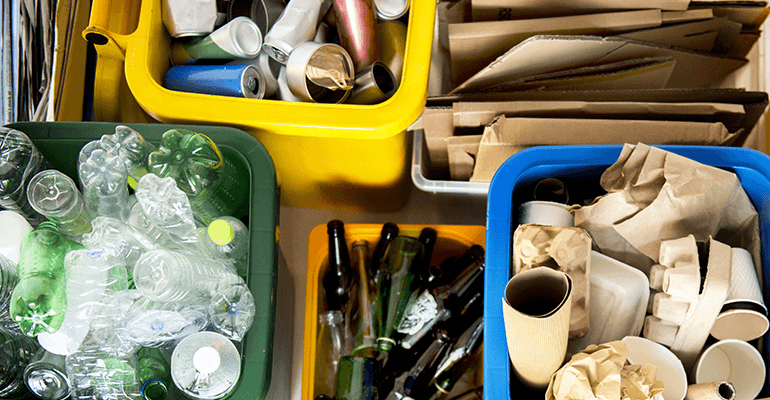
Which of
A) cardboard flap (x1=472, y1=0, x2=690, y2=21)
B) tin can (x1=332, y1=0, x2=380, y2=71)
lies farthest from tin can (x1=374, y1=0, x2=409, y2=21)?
cardboard flap (x1=472, y1=0, x2=690, y2=21)

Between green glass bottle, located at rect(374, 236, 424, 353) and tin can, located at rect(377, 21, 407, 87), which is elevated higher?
tin can, located at rect(377, 21, 407, 87)

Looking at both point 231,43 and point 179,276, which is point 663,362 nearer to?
point 179,276

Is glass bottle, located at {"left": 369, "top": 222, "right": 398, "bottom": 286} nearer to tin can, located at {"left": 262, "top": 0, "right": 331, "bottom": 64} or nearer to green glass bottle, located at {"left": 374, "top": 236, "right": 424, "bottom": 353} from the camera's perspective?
green glass bottle, located at {"left": 374, "top": 236, "right": 424, "bottom": 353}

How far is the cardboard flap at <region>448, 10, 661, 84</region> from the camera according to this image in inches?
31.3

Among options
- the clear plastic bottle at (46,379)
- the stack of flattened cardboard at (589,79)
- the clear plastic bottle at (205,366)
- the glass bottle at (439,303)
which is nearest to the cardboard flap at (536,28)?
the stack of flattened cardboard at (589,79)

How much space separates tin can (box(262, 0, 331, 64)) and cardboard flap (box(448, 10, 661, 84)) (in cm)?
22

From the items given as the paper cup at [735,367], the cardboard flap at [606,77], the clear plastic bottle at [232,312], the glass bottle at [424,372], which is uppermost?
the cardboard flap at [606,77]

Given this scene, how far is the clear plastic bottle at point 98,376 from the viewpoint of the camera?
2.11ft

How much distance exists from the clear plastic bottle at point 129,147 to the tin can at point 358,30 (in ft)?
1.07

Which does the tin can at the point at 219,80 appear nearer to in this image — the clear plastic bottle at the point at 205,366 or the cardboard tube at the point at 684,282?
the clear plastic bottle at the point at 205,366

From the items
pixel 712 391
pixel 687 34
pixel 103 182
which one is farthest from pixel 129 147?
pixel 687 34

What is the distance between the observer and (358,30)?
0.79 metres

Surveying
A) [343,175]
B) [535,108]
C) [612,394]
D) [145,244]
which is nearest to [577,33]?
[535,108]

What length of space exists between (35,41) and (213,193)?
1.41 ft
